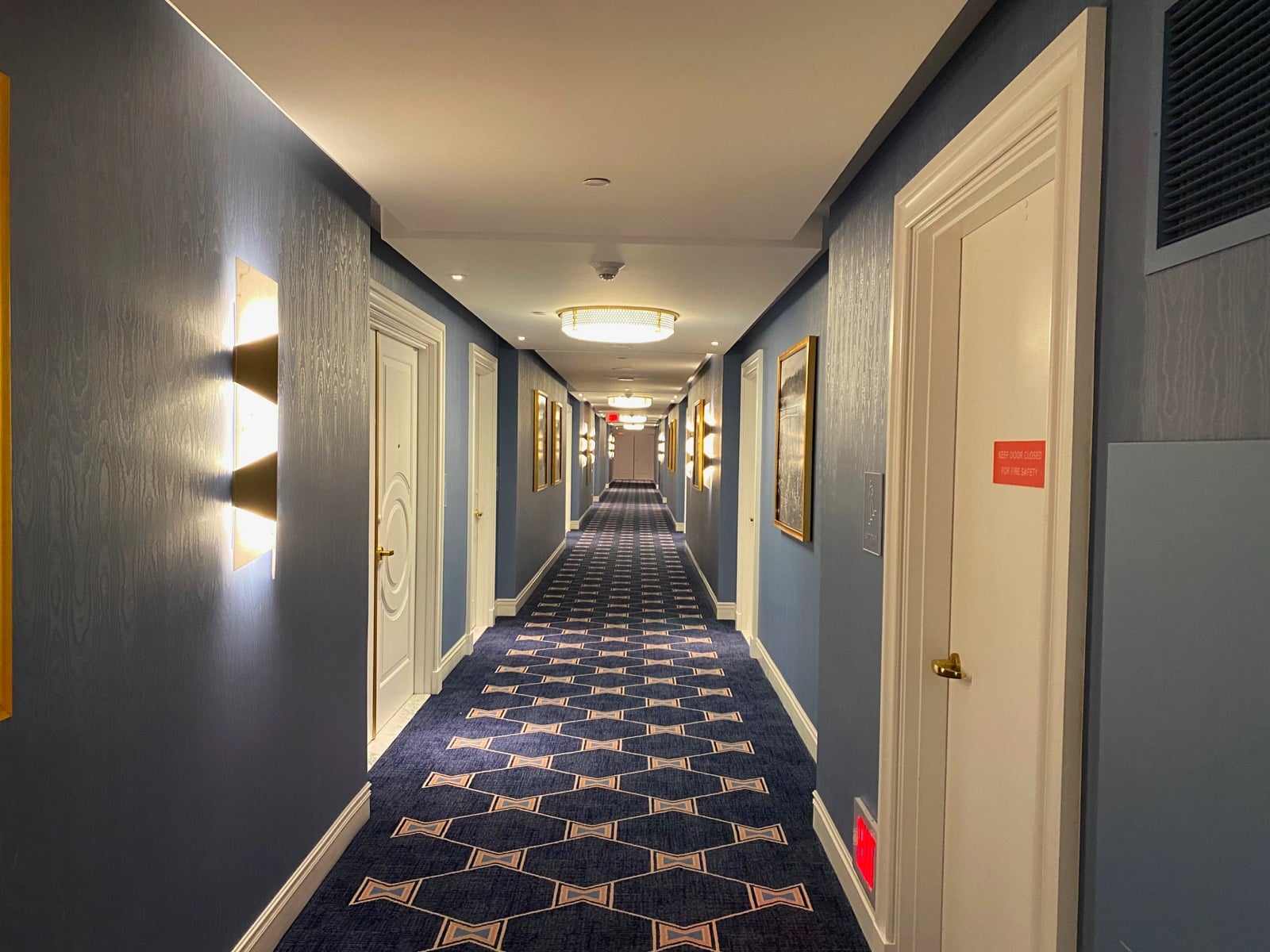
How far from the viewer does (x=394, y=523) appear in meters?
4.50

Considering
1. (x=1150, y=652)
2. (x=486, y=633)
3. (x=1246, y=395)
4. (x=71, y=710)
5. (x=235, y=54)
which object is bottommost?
(x=486, y=633)

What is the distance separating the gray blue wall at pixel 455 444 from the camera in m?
5.12

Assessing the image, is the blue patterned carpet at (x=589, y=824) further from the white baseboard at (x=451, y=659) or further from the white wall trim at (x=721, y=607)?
the white wall trim at (x=721, y=607)

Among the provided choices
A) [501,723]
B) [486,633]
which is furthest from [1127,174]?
[486,633]

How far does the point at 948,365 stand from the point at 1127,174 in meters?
1.03

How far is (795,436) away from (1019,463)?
267 centimetres

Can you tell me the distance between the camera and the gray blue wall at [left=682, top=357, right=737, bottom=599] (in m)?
7.62

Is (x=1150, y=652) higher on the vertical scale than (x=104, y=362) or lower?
lower

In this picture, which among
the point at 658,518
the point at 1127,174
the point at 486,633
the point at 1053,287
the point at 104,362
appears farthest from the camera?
the point at 658,518

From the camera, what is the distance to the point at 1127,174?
126cm

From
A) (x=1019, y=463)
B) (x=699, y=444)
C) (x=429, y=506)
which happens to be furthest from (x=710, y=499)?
(x=1019, y=463)

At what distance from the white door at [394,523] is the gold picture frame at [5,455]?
9.20 feet

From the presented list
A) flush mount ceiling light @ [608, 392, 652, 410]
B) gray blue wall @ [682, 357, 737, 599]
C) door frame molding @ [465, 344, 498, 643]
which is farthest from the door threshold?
flush mount ceiling light @ [608, 392, 652, 410]

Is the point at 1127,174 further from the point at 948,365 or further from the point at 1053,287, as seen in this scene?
the point at 948,365
